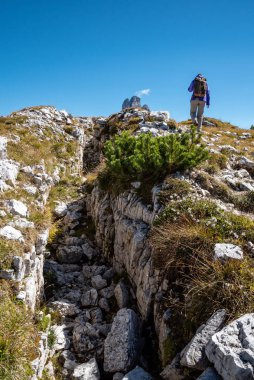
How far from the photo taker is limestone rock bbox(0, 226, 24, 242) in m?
7.82

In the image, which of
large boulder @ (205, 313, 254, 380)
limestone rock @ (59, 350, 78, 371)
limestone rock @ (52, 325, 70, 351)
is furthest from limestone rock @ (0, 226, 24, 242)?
large boulder @ (205, 313, 254, 380)

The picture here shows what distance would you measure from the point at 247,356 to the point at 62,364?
4651 mm

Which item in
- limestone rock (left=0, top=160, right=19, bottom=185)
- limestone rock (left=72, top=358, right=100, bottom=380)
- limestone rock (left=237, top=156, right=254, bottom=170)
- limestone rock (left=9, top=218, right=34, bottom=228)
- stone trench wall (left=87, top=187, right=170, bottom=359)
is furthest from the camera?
limestone rock (left=237, top=156, right=254, bottom=170)

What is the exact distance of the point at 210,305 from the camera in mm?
5570

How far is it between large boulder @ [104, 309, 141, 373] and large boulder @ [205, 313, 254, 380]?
250 centimetres

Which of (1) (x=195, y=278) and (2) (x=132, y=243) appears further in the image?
(2) (x=132, y=243)

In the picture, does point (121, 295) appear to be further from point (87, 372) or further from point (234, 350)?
point (234, 350)

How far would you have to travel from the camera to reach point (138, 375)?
5.80 meters

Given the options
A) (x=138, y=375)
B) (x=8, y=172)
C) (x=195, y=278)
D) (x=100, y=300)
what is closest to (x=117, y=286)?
(x=100, y=300)

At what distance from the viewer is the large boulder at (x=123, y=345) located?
251 inches

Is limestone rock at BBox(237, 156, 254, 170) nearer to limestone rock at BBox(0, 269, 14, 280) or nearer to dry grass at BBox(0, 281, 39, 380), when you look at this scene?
limestone rock at BBox(0, 269, 14, 280)

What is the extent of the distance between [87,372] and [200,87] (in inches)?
584

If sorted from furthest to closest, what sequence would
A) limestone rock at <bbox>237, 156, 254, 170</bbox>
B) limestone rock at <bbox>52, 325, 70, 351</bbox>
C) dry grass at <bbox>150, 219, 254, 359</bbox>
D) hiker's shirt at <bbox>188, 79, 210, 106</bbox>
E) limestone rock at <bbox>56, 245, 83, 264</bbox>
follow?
hiker's shirt at <bbox>188, 79, 210, 106</bbox>
limestone rock at <bbox>237, 156, 254, 170</bbox>
limestone rock at <bbox>56, 245, 83, 264</bbox>
limestone rock at <bbox>52, 325, 70, 351</bbox>
dry grass at <bbox>150, 219, 254, 359</bbox>

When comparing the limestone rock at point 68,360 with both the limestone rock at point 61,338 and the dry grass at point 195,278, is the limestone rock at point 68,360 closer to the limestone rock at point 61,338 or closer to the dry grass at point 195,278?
the limestone rock at point 61,338
